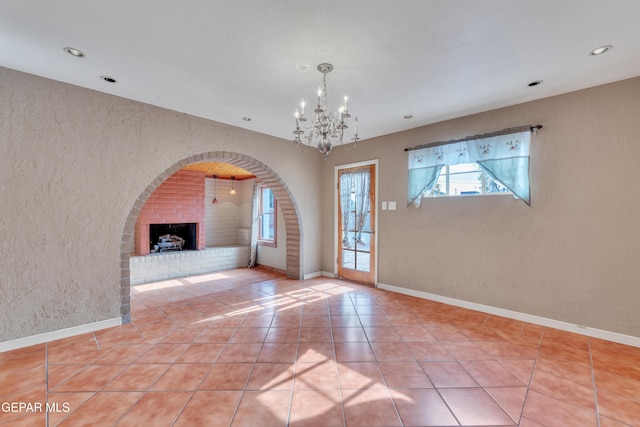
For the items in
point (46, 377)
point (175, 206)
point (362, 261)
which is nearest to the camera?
point (46, 377)

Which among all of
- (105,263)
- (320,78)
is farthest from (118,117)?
(320,78)

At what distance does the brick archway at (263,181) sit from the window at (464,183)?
236 cm

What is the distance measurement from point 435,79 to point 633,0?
1243 mm

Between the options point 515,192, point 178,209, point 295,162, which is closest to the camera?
point 515,192

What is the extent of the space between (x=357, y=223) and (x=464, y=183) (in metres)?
1.83

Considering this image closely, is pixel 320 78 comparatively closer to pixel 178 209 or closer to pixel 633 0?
pixel 633 0

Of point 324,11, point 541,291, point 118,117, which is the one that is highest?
point 324,11

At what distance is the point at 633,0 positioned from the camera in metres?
1.62

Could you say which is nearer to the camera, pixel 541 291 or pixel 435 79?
pixel 435 79

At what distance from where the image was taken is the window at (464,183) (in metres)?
3.40

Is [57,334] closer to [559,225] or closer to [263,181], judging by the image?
[263,181]

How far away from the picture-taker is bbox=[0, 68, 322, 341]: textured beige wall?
247 cm

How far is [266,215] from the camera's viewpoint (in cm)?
634

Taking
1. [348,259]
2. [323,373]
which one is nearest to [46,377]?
[323,373]
